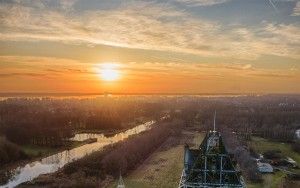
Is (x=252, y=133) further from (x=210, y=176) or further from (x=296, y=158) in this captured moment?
(x=210, y=176)

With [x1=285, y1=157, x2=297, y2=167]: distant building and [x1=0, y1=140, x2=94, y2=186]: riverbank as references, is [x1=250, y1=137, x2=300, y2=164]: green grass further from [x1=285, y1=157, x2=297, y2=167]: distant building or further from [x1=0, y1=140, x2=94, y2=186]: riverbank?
[x1=0, y1=140, x2=94, y2=186]: riverbank

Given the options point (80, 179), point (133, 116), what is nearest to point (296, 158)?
point (80, 179)

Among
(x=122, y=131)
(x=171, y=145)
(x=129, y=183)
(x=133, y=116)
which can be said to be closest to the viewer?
(x=129, y=183)

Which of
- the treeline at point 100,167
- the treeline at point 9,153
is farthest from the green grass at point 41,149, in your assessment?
the treeline at point 100,167

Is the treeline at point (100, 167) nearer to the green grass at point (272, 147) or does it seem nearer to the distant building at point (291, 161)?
the distant building at point (291, 161)

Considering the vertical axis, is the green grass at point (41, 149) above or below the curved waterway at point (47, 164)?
above
